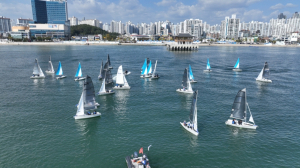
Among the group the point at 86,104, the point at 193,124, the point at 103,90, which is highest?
the point at 103,90

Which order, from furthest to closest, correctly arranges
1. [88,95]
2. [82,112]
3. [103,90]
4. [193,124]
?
1. [103,90]
2. [88,95]
3. [82,112]
4. [193,124]

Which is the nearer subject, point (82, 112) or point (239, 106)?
point (239, 106)

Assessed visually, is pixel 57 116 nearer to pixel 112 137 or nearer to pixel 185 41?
pixel 112 137

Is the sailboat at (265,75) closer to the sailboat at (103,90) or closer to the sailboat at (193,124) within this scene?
the sailboat at (193,124)

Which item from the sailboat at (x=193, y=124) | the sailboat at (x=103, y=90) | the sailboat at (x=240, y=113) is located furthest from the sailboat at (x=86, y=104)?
the sailboat at (x=240, y=113)

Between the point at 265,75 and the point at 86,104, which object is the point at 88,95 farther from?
the point at 265,75

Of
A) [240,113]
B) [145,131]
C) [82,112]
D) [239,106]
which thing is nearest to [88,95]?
[82,112]

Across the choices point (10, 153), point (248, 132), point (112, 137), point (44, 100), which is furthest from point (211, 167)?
point (44, 100)

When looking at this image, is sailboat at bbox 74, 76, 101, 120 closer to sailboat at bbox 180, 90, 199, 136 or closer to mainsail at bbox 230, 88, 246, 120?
sailboat at bbox 180, 90, 199, 136

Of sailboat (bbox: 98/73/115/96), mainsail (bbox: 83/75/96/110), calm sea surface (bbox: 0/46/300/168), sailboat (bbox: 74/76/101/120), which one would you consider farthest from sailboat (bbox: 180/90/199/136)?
sailboat (bbox: 98/73/115/96)
